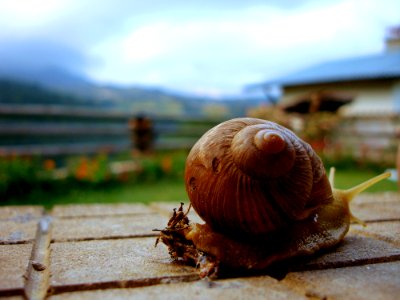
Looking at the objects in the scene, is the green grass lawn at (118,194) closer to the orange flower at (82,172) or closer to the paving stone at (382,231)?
the orange flower at (82,172)

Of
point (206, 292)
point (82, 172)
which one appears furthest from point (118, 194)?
point (206, 292)

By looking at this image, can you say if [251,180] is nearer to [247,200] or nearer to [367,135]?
[247,200]

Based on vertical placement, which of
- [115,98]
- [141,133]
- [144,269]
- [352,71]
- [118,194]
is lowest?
[118,194]

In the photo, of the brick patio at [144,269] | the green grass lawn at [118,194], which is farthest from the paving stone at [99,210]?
the green grass lawn at [118,194]

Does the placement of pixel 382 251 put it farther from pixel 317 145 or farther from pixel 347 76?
pixel 347 76

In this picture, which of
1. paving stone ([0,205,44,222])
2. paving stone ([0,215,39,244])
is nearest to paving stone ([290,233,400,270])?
paving stone ([0,215,39,244])

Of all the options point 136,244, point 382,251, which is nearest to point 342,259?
point 382,251
